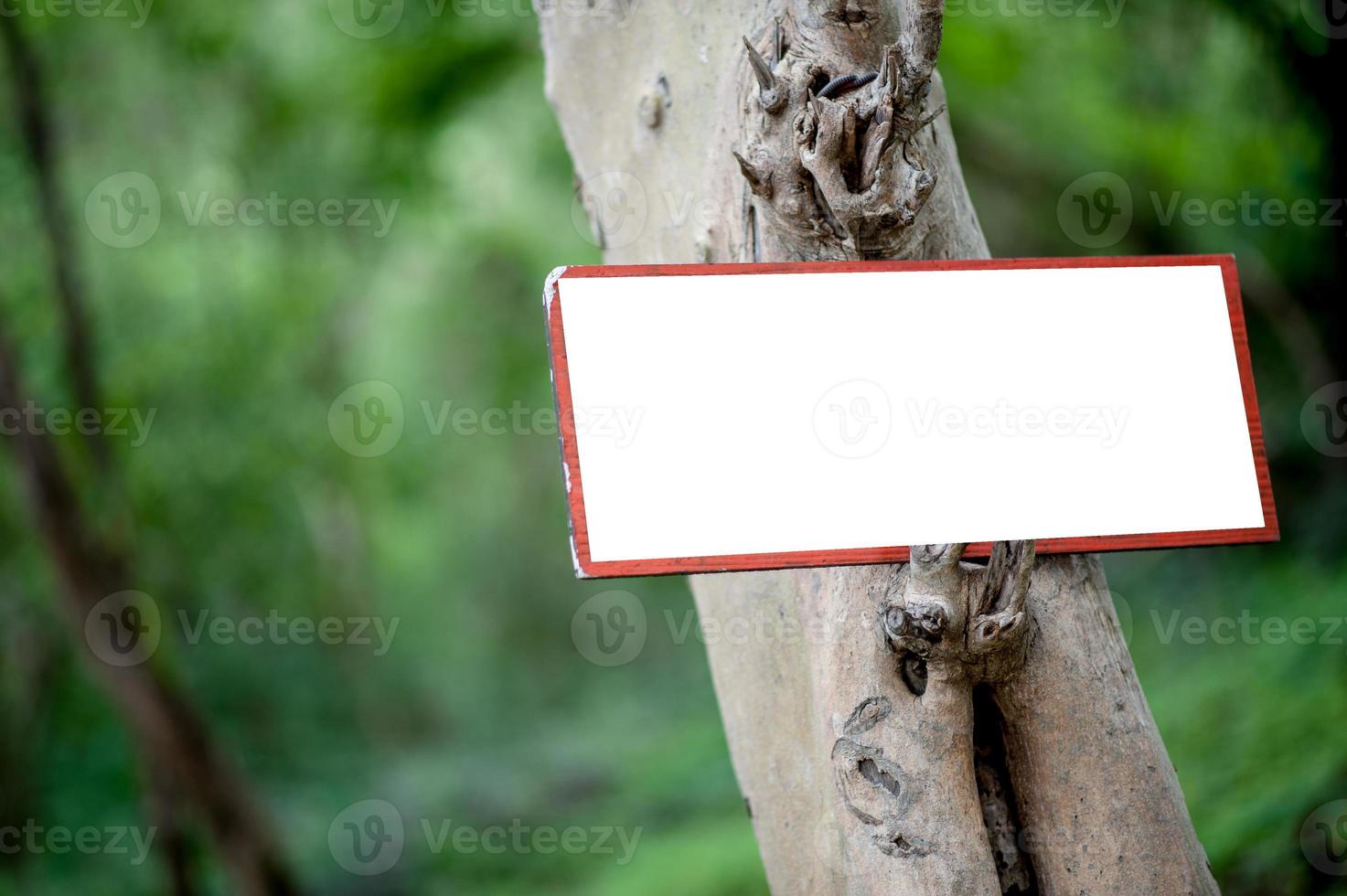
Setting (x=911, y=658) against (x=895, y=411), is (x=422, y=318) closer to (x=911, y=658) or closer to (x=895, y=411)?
(x=911, y=658)

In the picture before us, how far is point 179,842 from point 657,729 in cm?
495

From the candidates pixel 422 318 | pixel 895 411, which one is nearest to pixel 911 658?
pixel 895 411

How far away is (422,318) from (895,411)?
10.5 m

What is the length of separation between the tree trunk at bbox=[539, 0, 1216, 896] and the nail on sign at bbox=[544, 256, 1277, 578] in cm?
7

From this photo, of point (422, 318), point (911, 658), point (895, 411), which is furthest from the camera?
point (422, 318)

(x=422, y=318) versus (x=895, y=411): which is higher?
(x=422, y=318)

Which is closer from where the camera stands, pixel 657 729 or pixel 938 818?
pixel 938 818

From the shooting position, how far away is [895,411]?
1290 mm

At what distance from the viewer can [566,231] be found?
29.7 ft

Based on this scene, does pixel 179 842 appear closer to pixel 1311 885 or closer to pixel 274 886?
pixel 274 886

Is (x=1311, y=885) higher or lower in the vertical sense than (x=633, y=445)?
lower

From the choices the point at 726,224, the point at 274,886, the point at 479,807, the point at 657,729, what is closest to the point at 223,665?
the point at 479,807

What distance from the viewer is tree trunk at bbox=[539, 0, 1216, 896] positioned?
4.63ft

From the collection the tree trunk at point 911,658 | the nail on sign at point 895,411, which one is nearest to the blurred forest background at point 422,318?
the tree trunk at point 911,658
